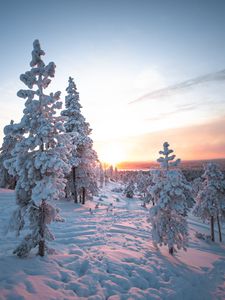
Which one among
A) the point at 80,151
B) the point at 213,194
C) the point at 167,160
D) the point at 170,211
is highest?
the point at 80,151

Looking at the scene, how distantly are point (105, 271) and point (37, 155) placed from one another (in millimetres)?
6773

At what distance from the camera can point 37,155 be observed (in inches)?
352

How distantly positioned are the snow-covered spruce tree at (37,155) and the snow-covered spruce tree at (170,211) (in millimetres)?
8150

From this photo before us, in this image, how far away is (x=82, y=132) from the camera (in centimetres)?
2670

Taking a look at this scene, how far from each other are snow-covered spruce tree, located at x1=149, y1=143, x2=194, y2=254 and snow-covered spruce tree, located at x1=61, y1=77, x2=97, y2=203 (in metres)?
13.9

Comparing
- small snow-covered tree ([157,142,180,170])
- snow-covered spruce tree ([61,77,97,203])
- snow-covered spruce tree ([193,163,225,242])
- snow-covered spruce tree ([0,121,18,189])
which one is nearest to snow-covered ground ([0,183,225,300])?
small snow-covered tree ([157,142,180,170])

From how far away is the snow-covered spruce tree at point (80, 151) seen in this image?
1044 inches

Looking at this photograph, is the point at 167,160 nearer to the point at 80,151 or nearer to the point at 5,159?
the point at 80,151

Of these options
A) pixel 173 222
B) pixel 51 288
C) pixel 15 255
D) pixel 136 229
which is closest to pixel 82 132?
pixel 136 229

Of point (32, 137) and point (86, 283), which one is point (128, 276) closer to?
point (86, 283)

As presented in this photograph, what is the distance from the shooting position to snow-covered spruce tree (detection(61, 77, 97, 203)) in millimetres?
26516

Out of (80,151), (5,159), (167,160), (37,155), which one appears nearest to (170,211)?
(167,160)

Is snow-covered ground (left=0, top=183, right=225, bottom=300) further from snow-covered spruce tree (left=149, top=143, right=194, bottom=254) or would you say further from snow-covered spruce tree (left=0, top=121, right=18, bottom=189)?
snow-covered spruce tree (left=0, top=121, right=18, bottom=189)

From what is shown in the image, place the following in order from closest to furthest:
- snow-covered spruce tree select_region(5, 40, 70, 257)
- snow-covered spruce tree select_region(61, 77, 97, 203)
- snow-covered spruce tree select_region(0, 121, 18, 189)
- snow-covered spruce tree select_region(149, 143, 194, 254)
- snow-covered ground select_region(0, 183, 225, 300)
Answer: snow-covered ground select_region(0, 183, 225, 300)
snow-covered spruce tree select_region(5, 40, 70, 257)
snow-covered spruce tree select_region(149, 143, 194, 254)
snow-covered spruce tree select_region(61, 77, 97, 203)
snow-covered spruce tree select_region(0, 121, 18, 189)
